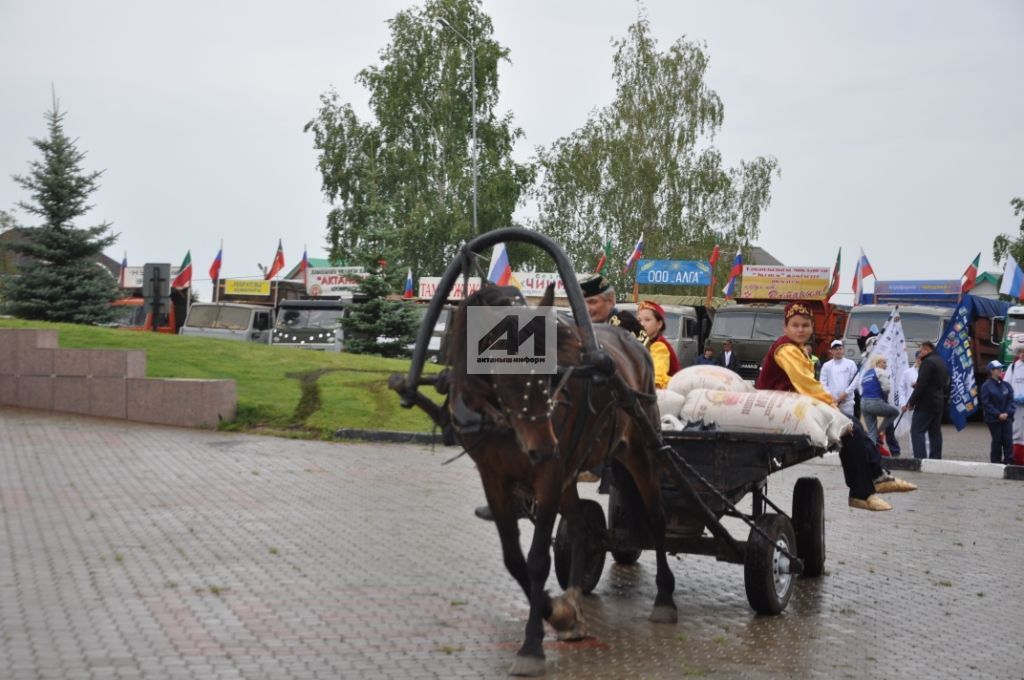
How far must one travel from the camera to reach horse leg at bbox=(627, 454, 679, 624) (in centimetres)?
806

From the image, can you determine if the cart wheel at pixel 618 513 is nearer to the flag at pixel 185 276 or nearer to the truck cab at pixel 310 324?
the truck cab at pixel 310 324

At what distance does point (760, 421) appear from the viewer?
871cm

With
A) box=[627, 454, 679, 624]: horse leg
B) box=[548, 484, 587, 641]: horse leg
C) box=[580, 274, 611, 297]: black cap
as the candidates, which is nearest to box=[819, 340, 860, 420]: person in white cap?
box=[580, 274, 611, 297]: black cap

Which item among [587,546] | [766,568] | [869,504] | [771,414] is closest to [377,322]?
[869,504]

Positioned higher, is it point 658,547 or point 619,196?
point 619,196

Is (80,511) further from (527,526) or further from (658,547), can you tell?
(658,547)

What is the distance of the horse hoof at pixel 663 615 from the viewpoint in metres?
8.02

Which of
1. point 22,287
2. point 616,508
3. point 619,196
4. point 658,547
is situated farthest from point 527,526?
point 619,196

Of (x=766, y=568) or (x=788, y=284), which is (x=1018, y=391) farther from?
(x=788, y=284)

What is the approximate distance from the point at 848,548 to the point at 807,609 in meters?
2.78

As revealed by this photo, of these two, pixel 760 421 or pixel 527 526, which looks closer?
pixel 760 421

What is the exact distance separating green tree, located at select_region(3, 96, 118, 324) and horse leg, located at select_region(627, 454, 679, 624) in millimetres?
24483

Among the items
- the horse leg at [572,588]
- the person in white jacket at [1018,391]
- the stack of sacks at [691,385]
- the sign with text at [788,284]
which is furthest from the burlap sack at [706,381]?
the sign with text at [788,284]

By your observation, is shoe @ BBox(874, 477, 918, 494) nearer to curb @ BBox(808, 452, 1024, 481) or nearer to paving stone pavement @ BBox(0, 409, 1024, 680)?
paving stone pavement @ BBox(0, 409, 1024, 680)
